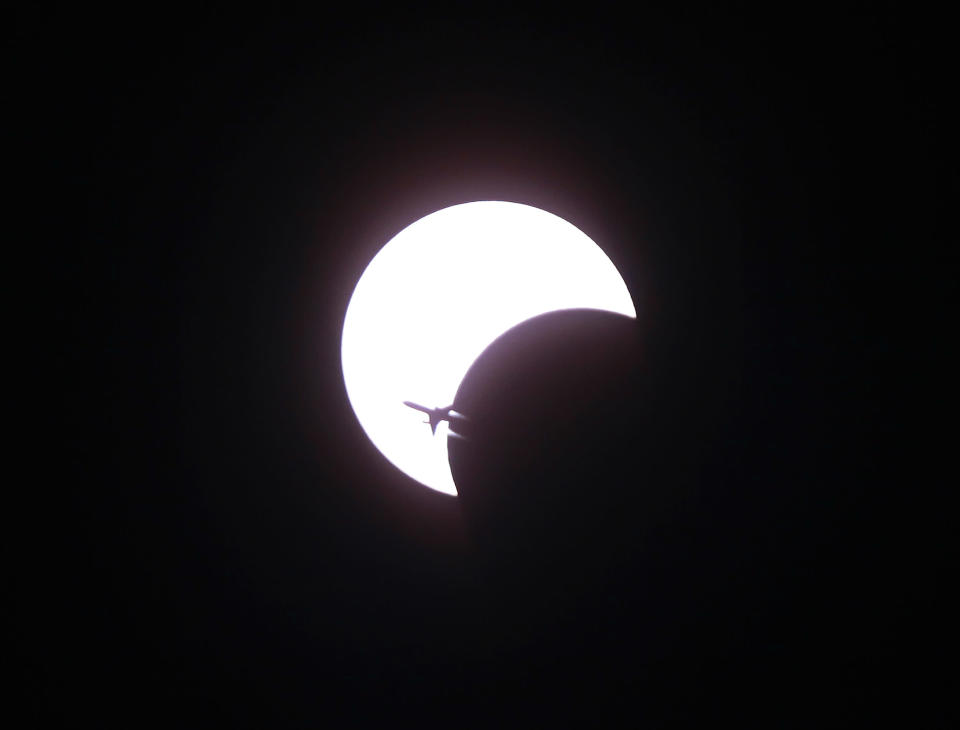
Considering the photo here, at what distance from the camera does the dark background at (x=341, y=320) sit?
1453 mm

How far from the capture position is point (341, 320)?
162cm

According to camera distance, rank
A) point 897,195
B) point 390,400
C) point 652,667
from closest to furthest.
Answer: point 897,195
point 390,400
point 652,667

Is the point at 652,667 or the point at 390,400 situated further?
the point at 652,667

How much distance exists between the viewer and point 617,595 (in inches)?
67.2

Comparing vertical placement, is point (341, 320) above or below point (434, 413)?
above

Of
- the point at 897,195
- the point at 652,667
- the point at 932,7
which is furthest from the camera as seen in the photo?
the point at 652,667

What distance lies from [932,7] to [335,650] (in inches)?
83.3

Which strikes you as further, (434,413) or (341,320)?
(341,320)

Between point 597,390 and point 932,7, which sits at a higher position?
point 932,7

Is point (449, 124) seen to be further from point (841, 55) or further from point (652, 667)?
point (652, 667)

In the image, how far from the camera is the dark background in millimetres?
1453

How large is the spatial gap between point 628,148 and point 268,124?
840 mm

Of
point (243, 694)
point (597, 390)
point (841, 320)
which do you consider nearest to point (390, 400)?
point (597, 390)

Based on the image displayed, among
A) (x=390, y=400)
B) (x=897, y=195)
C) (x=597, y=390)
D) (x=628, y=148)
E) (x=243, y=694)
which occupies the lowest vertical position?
(x=243, y=694)
